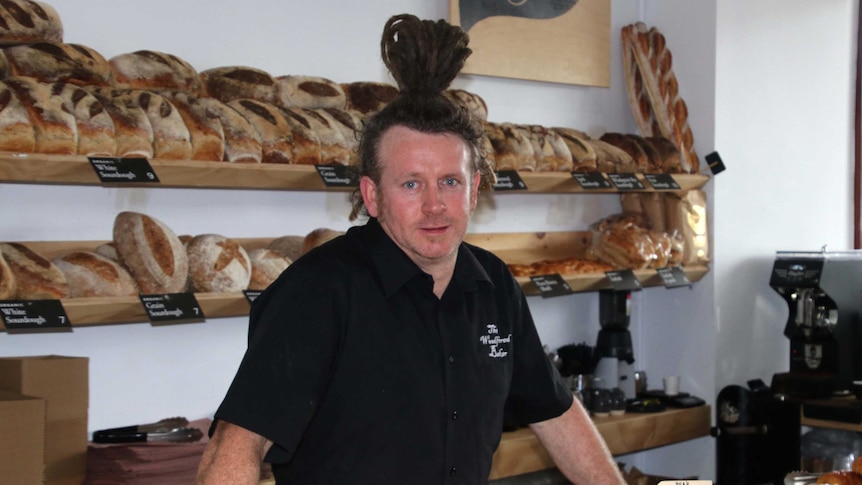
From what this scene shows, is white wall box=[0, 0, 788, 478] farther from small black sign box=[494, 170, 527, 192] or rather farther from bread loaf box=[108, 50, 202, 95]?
small black sign box=[494, 170, 527, 192]

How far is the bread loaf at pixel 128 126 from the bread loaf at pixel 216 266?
314 mm

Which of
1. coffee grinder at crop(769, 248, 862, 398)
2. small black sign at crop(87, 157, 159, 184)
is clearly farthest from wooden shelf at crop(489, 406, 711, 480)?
small black sign at crop(87, 157, 159, 184)

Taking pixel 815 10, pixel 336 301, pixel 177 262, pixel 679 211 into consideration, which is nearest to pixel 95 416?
pixel 177 262

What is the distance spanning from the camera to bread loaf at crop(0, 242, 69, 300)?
98.9 inches

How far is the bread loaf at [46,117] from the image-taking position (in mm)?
2500

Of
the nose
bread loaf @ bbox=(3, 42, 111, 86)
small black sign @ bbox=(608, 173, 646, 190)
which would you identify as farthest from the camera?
small black sign @ bbox=(608, 173, 646, 190)

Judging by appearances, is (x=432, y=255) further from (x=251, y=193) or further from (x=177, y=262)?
(x=251, y=193)

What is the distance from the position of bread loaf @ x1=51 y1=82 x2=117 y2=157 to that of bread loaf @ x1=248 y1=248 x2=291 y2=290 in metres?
0.55

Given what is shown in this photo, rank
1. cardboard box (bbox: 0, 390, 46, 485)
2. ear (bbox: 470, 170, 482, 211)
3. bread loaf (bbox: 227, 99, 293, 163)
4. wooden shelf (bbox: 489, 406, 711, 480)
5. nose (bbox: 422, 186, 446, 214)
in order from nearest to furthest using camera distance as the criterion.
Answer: nose (bbox: 422, 186, 446, 214) → ear (bbox: 470, 170, 482, 211) → cardboard box (bbox: 0, 390, 46, 485) → bread loaf (bbox: 227, 99, 293, 163) → wooden shelf (bbox: 489, 406, 711, 480)

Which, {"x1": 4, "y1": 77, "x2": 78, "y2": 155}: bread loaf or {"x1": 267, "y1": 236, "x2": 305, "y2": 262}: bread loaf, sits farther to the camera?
{"x1": 267, "y1": 236, "x2": 305, "y2": 262}: bread loaf

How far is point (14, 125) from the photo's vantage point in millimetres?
2447

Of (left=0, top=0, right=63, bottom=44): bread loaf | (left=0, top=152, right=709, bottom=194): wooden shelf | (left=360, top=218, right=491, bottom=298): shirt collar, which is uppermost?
(left=0, top=0, right=63, bottom=44): bread loaf

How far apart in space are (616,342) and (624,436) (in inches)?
15.7

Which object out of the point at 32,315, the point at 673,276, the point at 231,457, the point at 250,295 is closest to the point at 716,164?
the point at 673,276
